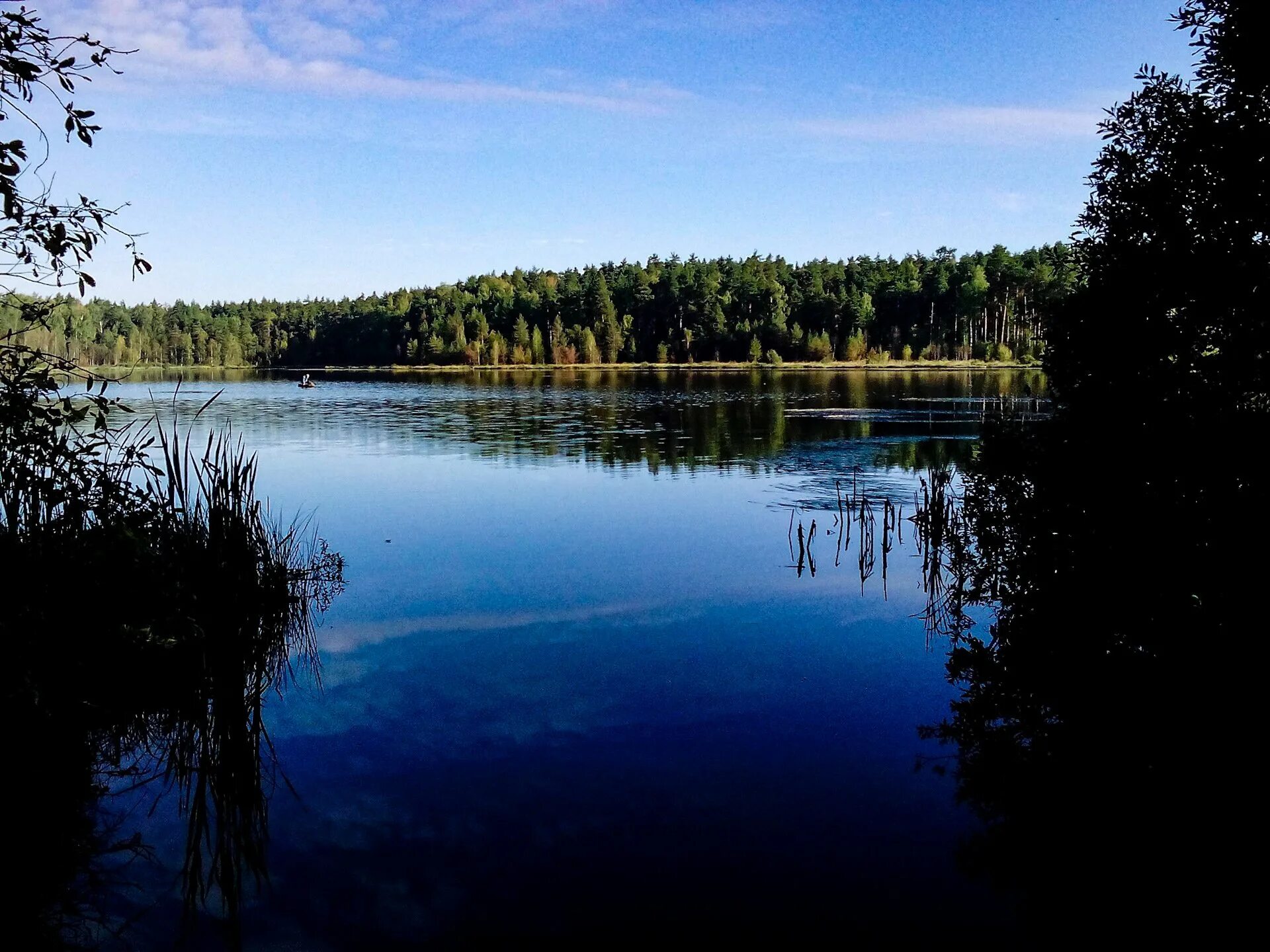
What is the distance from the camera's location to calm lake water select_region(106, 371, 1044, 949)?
6.34 m

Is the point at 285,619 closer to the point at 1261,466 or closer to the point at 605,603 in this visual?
the point at 605,603

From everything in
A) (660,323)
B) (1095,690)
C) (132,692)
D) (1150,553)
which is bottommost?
(132,692)

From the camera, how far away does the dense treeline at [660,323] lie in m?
121

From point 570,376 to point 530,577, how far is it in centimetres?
8871

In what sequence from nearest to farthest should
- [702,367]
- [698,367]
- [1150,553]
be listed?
1. [1150,553]
2. [702,367]
3. [698,367]

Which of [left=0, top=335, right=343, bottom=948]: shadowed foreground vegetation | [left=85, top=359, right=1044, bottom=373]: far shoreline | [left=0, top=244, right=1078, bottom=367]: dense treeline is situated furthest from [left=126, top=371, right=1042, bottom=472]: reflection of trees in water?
[left=0, top=244, right=1078, bottom=367]: dense treeline

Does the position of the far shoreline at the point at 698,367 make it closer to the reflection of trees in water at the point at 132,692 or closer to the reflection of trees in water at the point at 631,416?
the reflection of trees in water at the point at 631,416

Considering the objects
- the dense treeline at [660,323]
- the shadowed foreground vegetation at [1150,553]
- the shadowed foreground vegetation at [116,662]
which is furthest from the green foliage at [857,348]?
the shadowed foreground vegetation at [1150,553]

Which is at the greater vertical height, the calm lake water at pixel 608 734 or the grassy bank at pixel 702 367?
the grassy bank at pixel 702 367

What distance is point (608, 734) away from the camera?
9.07 m

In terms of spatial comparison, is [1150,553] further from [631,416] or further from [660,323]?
[660,323]

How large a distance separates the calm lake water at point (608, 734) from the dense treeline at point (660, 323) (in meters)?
93.2

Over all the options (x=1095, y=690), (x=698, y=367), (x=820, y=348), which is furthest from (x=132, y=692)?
(x=698, y=367)

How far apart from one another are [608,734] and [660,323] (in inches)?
5257
